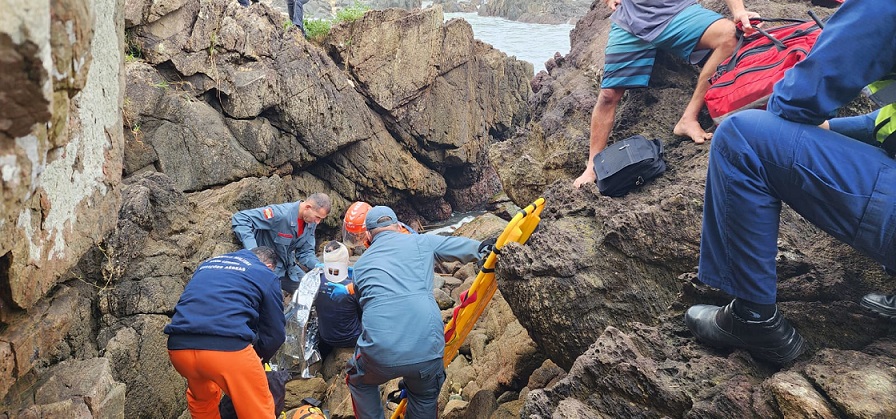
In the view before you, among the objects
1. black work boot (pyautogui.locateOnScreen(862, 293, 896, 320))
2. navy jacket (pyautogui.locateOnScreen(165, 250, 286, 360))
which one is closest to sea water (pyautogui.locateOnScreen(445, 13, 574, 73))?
navy jacket (pyautogui.locateOnScreen(165, 250, 286, 360))

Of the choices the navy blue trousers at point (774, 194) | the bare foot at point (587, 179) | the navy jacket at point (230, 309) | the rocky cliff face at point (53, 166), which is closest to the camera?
the rocky cliff face at point (53, 166)

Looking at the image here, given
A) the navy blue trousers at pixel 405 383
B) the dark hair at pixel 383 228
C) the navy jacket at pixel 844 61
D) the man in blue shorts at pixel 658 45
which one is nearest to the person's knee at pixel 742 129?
the navy jacket at pixel 844 61

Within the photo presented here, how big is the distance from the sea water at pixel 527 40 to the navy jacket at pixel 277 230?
1439 cm

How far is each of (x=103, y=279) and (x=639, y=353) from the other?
4.89m

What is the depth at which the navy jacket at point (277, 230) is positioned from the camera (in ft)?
23.5

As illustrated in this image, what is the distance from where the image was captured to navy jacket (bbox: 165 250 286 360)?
14.0ft

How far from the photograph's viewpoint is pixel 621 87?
5.17 metres

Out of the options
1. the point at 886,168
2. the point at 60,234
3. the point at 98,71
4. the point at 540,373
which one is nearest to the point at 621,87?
the point at 540,373

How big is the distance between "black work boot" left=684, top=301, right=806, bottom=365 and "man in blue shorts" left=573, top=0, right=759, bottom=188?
2101 mm

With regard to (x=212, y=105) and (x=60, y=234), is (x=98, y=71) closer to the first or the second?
(x=60, y=234)

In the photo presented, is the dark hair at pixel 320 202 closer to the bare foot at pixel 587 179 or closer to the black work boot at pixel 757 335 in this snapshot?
the bare foot at pixel 587 179

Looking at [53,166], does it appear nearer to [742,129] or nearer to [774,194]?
[742,129]

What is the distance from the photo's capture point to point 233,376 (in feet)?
14.1

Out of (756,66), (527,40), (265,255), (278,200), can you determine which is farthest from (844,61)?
(527,40)
